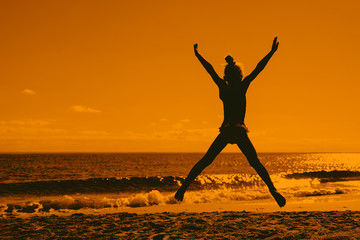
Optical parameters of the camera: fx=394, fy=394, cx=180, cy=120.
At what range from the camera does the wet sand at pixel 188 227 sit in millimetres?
10062

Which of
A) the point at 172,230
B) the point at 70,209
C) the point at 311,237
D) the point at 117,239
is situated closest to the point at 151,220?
the point at 172,230

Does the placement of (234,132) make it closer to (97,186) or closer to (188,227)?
(188,227)

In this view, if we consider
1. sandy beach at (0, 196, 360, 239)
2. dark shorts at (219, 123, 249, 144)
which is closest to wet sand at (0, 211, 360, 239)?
sandy beach at (0, 196, 360, 239)

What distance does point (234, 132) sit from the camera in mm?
4285

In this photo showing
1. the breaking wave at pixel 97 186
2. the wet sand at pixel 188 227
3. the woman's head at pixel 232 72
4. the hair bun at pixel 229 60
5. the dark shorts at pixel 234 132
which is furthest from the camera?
the breaking wave at pixel 97 186

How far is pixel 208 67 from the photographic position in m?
4.39

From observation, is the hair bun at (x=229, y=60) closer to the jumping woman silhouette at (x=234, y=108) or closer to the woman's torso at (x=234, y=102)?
the jumping woman silhouette at (x=234, y=108)

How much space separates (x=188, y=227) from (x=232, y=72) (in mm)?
7764

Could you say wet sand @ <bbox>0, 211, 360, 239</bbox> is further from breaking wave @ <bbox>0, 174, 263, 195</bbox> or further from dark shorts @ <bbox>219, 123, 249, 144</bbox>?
breaking wave @ <bbox>0, 174, 263, 195</bbox>

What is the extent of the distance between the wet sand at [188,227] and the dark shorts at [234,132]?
6.07 meters

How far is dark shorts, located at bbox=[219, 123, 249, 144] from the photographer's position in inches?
169

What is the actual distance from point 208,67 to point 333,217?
416 inches

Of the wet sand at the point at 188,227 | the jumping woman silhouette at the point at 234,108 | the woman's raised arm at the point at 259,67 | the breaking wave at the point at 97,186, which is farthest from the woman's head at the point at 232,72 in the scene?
the breaking wave at the point at 97,186

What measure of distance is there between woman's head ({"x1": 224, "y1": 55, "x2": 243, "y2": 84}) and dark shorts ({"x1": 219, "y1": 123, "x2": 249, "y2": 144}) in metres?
0.52
